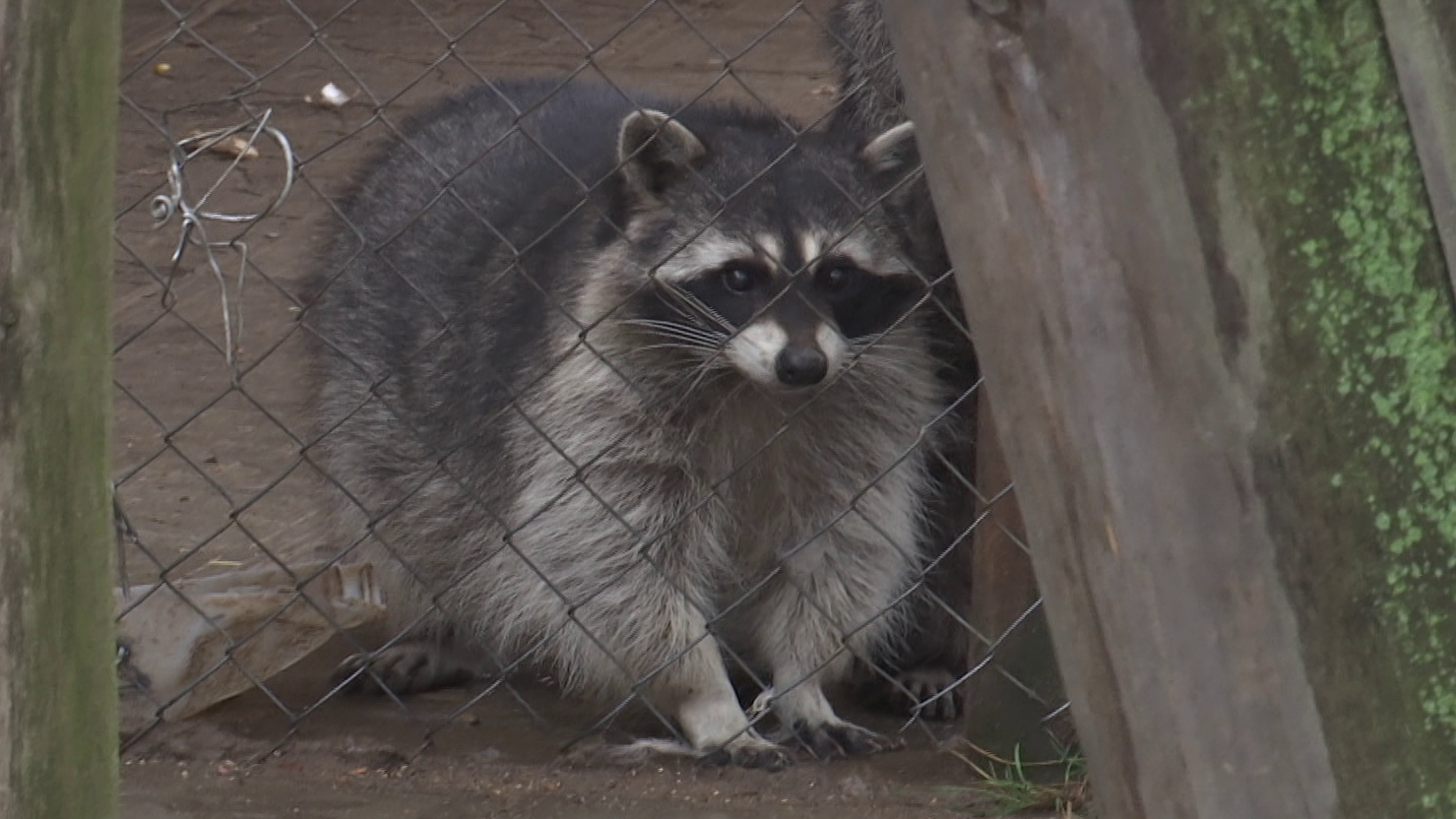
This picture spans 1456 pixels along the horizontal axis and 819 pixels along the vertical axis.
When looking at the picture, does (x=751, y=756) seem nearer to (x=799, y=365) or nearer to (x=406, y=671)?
(x=799, y=365)

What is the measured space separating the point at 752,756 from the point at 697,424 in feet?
1.65

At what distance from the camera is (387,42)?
6172 mm

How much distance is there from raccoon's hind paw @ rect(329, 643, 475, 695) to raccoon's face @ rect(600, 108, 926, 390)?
2.46 feet

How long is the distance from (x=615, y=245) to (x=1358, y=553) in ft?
6.48

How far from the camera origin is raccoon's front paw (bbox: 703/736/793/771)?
2.86 metres

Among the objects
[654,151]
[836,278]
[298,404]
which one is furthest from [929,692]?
[298,404]

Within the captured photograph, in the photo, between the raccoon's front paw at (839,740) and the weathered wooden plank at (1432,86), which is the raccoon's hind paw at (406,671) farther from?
the weathered wooden plank at (1432,86)

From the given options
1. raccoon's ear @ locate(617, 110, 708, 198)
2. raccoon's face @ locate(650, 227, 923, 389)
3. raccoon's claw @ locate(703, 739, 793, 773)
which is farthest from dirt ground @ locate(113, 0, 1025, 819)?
raccoon's face @ locate(650, 227, 923, 389)

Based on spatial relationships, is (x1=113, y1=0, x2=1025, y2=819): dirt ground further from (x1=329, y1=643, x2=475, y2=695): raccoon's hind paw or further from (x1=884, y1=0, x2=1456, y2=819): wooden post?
(x1=884, y1=0, x2=1456, y2=819): wooden post

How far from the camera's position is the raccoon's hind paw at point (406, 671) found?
3.27 metres

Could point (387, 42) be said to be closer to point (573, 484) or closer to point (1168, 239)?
point (573, 484)

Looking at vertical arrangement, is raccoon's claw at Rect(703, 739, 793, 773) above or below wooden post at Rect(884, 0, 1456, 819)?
below

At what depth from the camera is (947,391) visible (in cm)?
312

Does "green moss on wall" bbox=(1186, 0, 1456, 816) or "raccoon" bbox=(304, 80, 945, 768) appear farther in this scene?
"raccoon" bbox=(304, 80, 945, 768)
